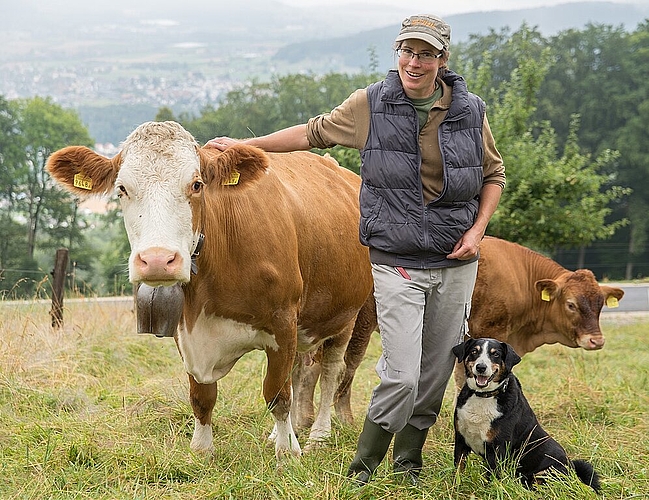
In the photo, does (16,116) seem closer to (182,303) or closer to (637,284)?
(637,284)

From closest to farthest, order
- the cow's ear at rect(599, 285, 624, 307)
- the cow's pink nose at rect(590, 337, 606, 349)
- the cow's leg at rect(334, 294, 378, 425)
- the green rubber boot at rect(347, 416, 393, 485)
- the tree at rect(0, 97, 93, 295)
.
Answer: the green rubber boot at rect(347, 416, 393, 485), the cow's leg at rect(334, 294, 378, 425), the cow's pink nose at rect(590, 337, 606, 349), the cow's ear at rect(599, 285, 624, 307), the tree at rect(0, 97, 93, 295)

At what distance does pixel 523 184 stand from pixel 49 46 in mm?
173236

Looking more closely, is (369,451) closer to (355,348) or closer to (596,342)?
(355,348)

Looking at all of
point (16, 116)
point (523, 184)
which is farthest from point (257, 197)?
point (16, 116)

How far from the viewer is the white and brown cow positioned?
12.2 feet

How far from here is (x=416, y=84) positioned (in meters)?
3.92

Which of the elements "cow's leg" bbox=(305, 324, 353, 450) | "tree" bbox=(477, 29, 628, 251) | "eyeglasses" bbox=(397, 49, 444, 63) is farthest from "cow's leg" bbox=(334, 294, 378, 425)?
"tree" bbox=(477, 29, 628, 251)

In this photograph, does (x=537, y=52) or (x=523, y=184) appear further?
(x=537, y=52)

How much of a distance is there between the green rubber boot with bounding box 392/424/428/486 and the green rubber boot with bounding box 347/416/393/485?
0.18m

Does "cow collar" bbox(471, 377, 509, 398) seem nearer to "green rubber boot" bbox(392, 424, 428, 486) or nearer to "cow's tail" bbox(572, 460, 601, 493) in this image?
"green rubber boot" bbox(392, 424, 428, 486)

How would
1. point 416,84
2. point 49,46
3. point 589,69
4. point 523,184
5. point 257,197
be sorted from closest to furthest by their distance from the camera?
point 416,84 < point 257,197 < point 523,184 < point 589,69 < point 49,46

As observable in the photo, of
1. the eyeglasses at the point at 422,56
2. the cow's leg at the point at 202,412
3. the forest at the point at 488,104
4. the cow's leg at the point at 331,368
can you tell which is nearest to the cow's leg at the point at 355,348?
the cow's leg at the point at 331,368

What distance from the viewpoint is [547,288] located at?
7699 millimetres

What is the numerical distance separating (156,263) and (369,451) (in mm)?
1630
